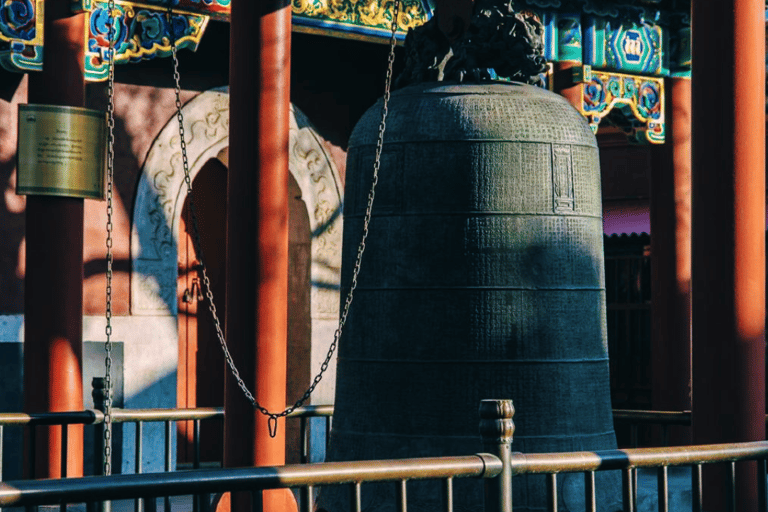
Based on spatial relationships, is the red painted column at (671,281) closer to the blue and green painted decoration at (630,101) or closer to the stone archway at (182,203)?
the blue and green painted decoration at (630,101)

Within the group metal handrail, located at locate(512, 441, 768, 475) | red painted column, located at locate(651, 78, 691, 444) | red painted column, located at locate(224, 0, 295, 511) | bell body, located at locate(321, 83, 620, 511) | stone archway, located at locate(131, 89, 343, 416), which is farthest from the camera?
red painted column, located at locate(651, 78, 691, 444)

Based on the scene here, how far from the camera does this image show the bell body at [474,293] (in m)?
5.73

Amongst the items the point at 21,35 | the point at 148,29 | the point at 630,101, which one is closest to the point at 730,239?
the point at 148,29

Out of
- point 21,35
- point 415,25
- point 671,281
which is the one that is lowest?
point 671,281

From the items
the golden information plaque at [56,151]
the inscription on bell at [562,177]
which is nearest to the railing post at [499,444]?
the inscription on bell at [562,177]

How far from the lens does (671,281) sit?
37.9 ft

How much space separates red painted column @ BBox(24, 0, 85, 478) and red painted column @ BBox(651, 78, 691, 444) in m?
5.45

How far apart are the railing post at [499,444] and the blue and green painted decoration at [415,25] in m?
3.25

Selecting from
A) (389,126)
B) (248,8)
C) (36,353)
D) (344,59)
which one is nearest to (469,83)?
(389,126)

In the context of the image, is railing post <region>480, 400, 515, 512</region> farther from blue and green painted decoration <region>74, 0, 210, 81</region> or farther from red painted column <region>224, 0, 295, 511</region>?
blue and green painted decoration <region>74, 0, 210, 81</region>

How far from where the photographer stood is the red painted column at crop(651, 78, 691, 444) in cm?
1153

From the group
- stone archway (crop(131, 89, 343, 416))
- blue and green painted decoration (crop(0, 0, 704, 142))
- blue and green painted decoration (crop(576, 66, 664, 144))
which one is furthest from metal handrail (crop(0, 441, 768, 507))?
blue and green painted decoration (crop(576, 66, 664, 144))

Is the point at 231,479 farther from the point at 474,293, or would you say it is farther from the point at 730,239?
the point at 730,239

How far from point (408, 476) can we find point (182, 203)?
626 centimetres
